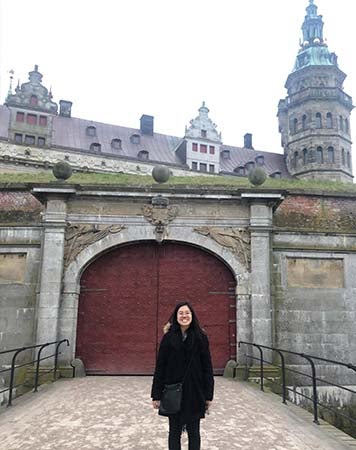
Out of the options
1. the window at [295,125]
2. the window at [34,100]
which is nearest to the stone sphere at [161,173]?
the window at [34,100]

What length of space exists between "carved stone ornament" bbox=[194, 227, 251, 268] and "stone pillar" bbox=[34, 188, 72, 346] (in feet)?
10.3

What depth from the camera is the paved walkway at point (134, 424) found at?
17.2ft

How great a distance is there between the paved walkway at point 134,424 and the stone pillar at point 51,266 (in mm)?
1851

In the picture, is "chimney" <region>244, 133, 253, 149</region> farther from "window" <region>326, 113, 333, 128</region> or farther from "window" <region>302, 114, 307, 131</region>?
"window" <region>326, 113, 333, 128</region>

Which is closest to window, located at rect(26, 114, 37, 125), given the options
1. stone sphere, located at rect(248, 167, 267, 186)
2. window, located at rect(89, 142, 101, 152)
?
window, located at rect(89, 142, 101, 152)

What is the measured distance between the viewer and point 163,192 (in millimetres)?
10766

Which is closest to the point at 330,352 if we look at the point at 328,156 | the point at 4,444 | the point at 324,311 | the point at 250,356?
the point at 324,311

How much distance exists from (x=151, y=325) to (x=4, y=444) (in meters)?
5.52

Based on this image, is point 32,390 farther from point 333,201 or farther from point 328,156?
point 328,156

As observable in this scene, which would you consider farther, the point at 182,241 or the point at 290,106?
the point at 290,106

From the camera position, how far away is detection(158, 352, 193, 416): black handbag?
3992mm

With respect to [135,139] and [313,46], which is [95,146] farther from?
[313,46]

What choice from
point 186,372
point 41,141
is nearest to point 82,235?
point 186,372

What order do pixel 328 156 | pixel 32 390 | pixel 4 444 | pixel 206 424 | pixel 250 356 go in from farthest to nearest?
pixel 328 156 → pixel 250 356 → pixel 32 390 → pixel 206 424 → pixel 4 444
